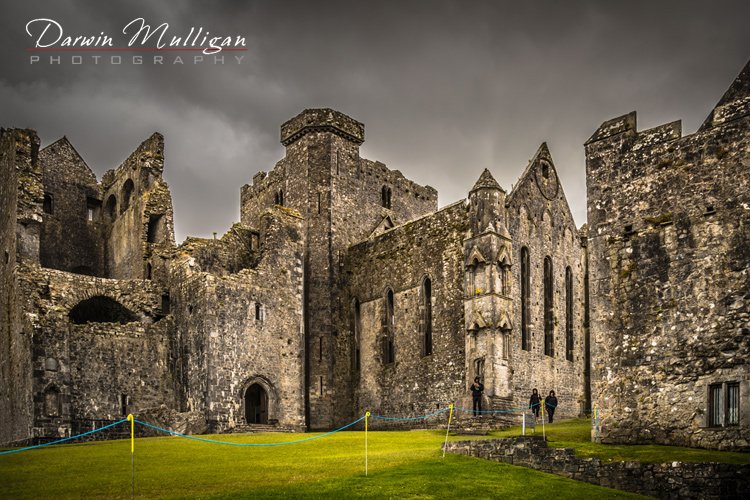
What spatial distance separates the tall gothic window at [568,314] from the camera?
37656mm

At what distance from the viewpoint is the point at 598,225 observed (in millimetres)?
22750

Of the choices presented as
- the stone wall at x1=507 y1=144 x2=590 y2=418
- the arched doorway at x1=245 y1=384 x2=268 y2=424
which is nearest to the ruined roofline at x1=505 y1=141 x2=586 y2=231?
the stone wall at x1=507 y1=144 x2=590 y2=418

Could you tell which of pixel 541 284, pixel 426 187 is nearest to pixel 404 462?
pixel 541 284

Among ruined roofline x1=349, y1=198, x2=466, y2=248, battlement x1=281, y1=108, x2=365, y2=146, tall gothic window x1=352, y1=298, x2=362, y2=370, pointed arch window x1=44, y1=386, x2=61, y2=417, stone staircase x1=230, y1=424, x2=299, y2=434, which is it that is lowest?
stone staircase x1=230, y1=424, x2=299, y2=434

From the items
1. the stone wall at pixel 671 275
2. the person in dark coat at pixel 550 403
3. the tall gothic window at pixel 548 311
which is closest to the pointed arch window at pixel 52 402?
the person in dark coat at pixel 550 403

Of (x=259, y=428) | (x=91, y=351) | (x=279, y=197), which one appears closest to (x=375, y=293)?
A: (x=259, y=428)

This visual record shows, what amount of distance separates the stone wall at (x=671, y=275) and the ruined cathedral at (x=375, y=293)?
54 millimetres

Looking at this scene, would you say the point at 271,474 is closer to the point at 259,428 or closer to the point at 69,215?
the point at 259,428

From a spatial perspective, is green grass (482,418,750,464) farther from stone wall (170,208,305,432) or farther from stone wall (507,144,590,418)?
stone wall (170,208,305,432)

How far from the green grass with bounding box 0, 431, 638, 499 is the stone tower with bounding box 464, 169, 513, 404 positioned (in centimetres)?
765

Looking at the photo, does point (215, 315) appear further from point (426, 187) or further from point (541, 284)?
point (426, 187)

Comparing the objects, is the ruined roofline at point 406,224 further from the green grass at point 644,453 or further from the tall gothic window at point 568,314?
the green grass at point 644,453

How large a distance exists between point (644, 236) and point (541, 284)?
14706 millimetres

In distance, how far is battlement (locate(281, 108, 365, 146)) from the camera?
133 feet
